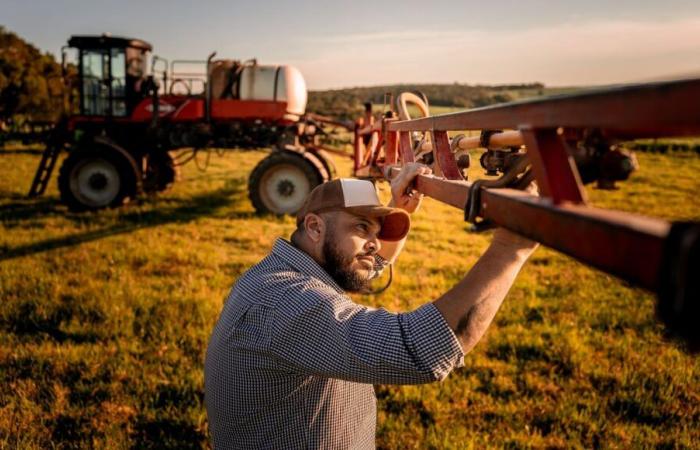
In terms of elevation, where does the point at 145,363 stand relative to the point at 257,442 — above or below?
below

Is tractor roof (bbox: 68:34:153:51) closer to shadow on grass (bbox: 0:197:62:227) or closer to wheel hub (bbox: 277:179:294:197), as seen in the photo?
shadow on grass (bbox: 0:197:62:227)

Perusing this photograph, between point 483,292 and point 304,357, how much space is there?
1.78 feet

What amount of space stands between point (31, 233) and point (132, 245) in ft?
6.28

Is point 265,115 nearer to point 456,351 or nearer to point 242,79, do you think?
point 242,79

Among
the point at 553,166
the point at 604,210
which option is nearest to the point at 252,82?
the point at 553,166

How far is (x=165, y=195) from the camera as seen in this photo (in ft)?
42.8

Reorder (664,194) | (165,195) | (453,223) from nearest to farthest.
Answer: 1. (453,223)
2. (165,195)
3. (664,194)

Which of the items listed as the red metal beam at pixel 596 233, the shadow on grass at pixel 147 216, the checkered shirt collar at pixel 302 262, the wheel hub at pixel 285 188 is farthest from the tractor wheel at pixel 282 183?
the red metal beam at pixel 596 233

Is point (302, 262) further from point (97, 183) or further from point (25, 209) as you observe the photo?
point (25, 209)

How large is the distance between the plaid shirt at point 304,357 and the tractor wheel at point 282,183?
351 inches

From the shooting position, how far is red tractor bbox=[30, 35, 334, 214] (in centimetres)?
1122

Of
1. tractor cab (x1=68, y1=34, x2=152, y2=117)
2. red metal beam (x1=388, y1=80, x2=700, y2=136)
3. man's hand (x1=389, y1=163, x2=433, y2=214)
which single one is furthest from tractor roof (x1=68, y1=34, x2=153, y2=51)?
red metal beam (x1=388, y1=80, x2=700, y2=136)

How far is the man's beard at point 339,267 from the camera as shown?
6.82 feet

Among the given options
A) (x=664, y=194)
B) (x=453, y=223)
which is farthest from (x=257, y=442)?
(x=664, y=194)
